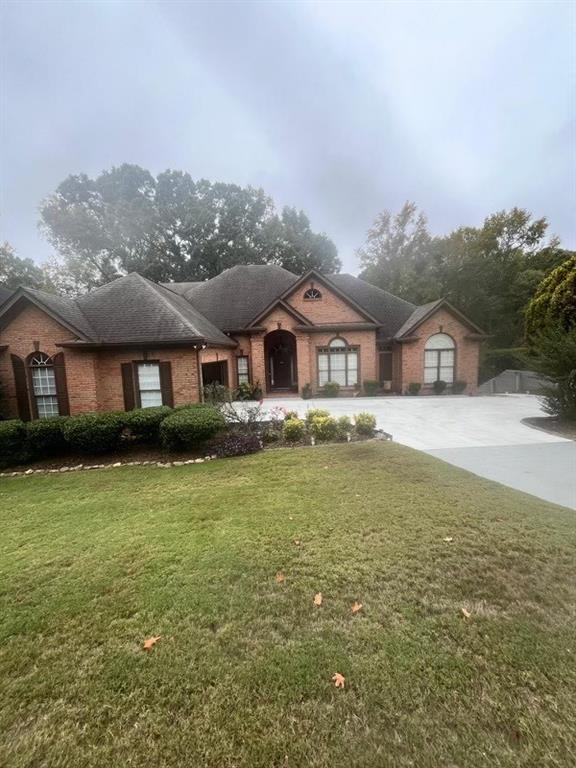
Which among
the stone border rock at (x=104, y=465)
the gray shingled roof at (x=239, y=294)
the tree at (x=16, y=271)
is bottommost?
the stone border rock at (x=104, y=465)

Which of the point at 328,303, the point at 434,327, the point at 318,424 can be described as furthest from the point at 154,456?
the point at 434,327

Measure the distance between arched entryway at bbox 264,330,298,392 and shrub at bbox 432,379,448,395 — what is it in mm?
8311

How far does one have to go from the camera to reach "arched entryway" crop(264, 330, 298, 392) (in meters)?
21.4

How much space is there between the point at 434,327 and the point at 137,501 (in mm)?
17897

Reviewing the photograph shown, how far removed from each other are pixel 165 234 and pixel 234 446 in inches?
1551

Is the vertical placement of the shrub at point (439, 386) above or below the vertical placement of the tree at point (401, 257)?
below

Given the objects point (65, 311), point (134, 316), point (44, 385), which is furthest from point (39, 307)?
point (134, 316)

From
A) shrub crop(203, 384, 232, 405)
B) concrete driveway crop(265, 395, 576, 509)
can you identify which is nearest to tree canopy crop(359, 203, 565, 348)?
concrete driveway crop(265, 395, 576, 509)

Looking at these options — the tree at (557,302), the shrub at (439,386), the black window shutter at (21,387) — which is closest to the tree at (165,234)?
the shrub at (439,386)

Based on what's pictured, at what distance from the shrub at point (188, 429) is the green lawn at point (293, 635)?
2921 millimetres

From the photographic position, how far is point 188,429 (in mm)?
8180

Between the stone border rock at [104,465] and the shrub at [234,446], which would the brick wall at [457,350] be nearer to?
the shrub at [234,446]

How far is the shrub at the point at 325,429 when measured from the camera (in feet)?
30.3

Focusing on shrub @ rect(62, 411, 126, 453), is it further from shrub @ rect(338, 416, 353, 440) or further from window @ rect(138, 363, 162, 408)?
shrub @ rect(338, 416, 353, 440)
